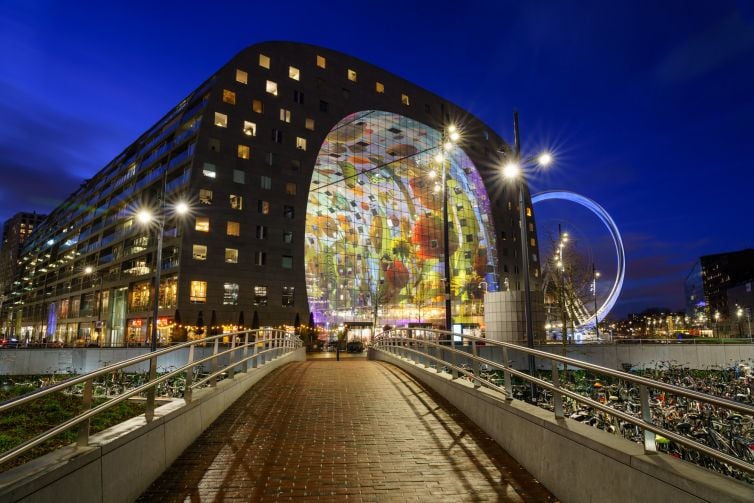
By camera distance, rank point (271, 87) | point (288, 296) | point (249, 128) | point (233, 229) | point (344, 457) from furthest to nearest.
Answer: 1. point (271, 87)
2. point (249, 128)
3. point (288, 296)
4. point (233, 229)
5. point (344, 457)

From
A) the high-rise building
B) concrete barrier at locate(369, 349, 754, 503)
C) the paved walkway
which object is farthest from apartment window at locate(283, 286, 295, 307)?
concrete barrier at locate(369, 349, 754, 503)

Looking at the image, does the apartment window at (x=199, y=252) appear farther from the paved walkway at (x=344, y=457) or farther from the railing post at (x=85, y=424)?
the railing post at (x=85, y=424)

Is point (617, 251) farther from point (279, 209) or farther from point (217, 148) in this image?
point (217, 148)

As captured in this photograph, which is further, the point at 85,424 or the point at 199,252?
the point at 199,252

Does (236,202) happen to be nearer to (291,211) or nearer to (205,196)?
(205,196)

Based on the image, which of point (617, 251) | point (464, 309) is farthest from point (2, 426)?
point (464, 309)

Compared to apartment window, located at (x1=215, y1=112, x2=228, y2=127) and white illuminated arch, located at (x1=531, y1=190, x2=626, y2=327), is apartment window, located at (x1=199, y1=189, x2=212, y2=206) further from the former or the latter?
white illuminated arch, located at (x1=531, y1=190, x2=626, y2=327)

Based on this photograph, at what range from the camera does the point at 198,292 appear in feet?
182

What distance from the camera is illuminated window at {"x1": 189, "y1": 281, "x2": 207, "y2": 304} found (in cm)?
5509

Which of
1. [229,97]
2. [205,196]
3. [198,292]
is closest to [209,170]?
[205,196]

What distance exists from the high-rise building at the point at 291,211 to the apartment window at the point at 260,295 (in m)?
0.16

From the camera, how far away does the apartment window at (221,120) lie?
196ft

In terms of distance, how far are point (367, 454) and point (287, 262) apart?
181 ft

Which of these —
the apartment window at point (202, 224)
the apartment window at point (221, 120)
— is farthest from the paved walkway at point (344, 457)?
the apartment window at point (221, 120)
